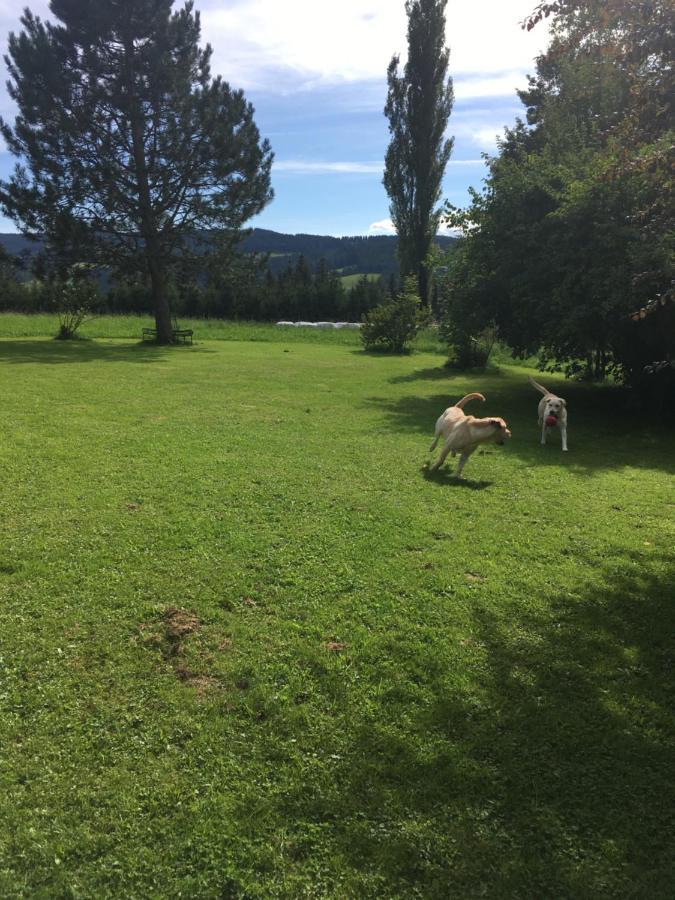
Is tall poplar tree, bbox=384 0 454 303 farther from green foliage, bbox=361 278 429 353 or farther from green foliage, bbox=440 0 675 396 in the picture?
green foliage, bbox=440 0 675 396

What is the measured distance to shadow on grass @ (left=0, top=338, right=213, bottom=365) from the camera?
18031mm

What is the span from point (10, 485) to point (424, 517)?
13.9 feet

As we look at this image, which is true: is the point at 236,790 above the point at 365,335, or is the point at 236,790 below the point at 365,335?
below

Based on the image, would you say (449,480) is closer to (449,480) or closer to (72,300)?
(449,480)

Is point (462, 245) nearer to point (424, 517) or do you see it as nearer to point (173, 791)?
point (424, 517)

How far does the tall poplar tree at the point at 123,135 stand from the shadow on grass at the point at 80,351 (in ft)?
12.7

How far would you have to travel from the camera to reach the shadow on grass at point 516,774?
82.1 inches

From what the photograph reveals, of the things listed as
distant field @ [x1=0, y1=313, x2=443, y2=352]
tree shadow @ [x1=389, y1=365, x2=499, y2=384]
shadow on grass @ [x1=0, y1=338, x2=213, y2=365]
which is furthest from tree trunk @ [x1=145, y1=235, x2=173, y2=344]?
tree shadow @ [x1=389, y1=365, x2=499, y2=384]

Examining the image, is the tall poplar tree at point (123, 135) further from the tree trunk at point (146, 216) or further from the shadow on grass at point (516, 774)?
the shadow on grass at point (516, 774)

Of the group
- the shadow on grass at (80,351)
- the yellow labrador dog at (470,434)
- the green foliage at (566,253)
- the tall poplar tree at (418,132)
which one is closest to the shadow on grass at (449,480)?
the yellow labrador dog at (470,434)

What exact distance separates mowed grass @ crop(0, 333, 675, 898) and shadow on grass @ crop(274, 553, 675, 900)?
0.01m

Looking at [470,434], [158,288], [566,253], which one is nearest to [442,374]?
[566,253]

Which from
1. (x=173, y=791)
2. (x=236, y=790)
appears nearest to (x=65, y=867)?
(x=173, y=791)

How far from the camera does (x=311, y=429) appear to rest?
9570 mm
